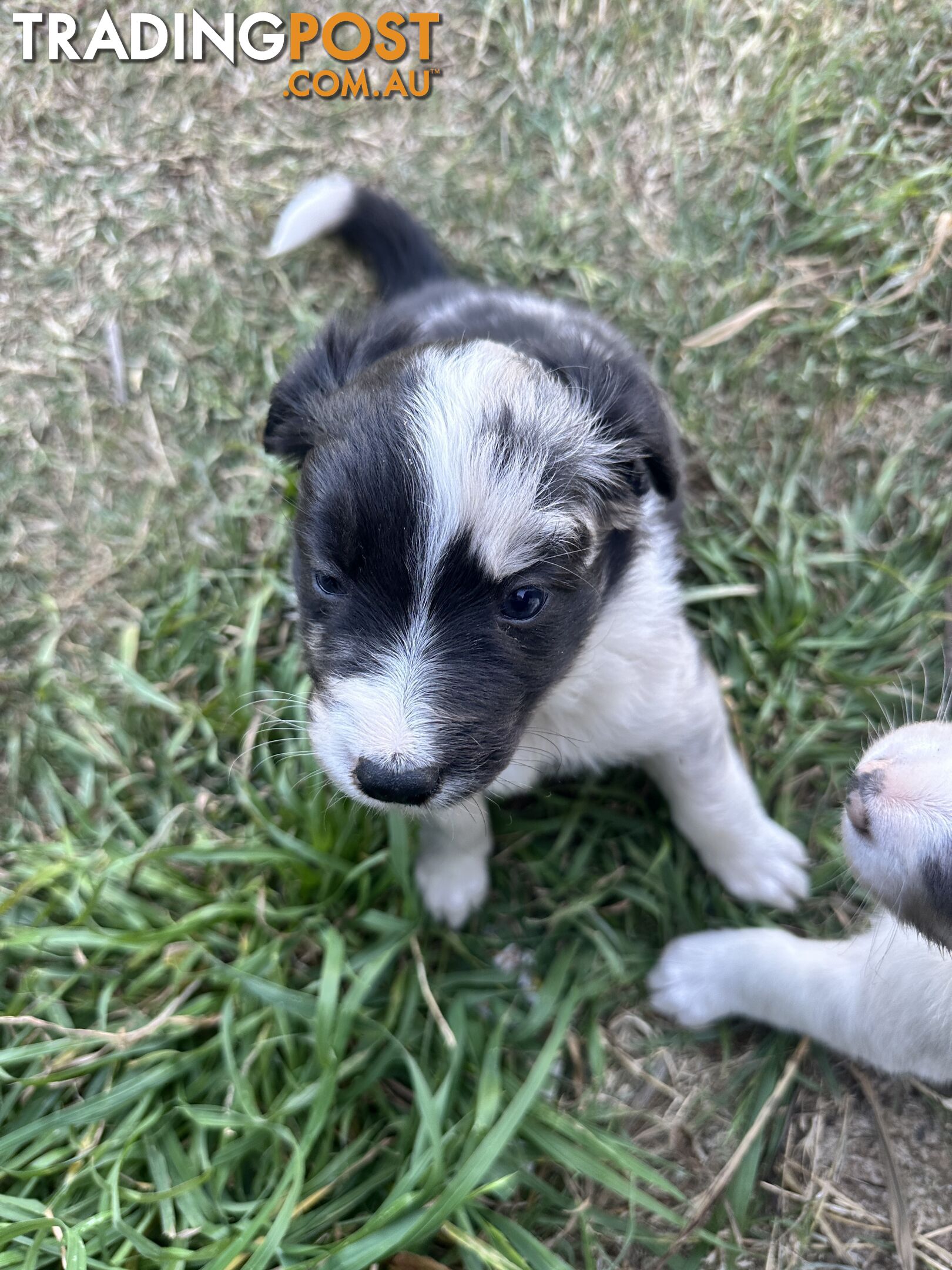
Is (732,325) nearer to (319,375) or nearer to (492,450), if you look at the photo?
(319,375)

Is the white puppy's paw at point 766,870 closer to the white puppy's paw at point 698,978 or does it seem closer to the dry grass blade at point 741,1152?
the white puppy's paw at point 698,978

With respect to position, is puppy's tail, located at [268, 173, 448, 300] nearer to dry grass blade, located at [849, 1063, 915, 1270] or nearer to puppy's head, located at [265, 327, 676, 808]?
puppy's head, located at [265, 327, 676, 808]

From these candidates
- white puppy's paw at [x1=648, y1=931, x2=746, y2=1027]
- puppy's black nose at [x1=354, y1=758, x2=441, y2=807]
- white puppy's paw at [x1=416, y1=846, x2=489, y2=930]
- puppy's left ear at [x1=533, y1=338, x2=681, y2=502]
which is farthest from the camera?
white puppy's paw at [x1=416, y1=846, x2=489, y2=930]

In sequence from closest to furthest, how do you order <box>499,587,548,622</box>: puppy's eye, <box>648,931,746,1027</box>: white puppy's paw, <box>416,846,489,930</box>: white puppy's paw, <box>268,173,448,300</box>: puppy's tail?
1. <box>499,587,548,622</box>: puppy's eye
2. <box>648,931,746,1027</box>: white puppy's paw
3. <box>416,846,489,930</box>: white puppy's paw
4. <box>268,173,448,300</box>: puppy's tail

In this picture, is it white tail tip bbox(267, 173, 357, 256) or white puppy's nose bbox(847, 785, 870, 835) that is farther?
white tail tip bbox(267, 173, 357, 256)

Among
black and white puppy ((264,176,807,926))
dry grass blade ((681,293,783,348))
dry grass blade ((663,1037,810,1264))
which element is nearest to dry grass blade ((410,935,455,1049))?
black and white puppy ((264,176,807,926))

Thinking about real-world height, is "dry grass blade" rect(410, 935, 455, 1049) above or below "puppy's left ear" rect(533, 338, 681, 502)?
below

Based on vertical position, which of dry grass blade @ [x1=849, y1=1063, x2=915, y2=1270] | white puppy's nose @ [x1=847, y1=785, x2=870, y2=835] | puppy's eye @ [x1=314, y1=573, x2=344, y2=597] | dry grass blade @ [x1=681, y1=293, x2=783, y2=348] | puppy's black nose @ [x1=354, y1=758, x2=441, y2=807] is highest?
dry grass blade @ [x1=681, y1=293, x2=783, y2=348]
